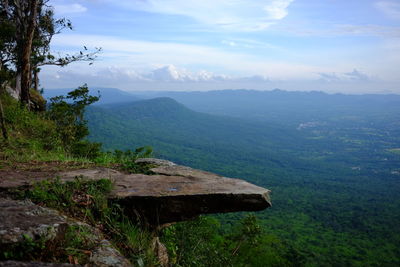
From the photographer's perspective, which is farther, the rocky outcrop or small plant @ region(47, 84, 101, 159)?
small plant @ region(47, 84, 101, 159)

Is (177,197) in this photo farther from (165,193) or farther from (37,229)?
(37,229)

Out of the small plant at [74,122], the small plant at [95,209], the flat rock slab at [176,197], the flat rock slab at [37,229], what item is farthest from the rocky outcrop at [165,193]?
the small plant at [74,122]

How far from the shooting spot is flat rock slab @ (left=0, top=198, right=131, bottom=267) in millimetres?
3267

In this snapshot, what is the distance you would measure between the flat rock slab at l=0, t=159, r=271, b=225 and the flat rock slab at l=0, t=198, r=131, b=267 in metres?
1.40

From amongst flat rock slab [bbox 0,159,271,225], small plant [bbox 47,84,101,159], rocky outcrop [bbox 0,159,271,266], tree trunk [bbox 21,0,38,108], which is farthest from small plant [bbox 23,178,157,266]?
tree trunk [bbox 21,0,38,108]

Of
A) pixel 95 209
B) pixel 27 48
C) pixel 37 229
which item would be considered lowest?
pixel 95 209

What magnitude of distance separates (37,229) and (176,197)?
268 cm

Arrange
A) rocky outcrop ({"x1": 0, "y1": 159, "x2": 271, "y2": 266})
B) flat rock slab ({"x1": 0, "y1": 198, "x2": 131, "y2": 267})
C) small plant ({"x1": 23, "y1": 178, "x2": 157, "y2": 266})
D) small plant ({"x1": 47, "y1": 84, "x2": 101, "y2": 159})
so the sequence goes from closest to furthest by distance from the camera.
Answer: flat rock slab ({"x1": 0, "y1": 198, "x2": 131, "y2": 267}), small plant ({"x1": 23, "y1": 178, "x2": 157, "y2": 266}), rocky outcrop ({"x1": 0, "y1": 159, "x2": 271, "y2": 266}), small plant ({"x1": 47, "y1": 84, "x2": 101, "y2": 159})

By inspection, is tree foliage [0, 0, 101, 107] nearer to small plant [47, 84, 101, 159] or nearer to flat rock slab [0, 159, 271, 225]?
small plant [47, 84, 101, 159]

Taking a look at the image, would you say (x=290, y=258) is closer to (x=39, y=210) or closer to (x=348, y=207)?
(x=39, y=210)

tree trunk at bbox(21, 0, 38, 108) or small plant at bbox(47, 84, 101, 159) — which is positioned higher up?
tree trunk at bbox(21, 0, 38, 108)

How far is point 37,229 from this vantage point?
3.44 metres

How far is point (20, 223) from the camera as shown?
3.51m

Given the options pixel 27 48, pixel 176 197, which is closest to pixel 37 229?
pixel 176 197
